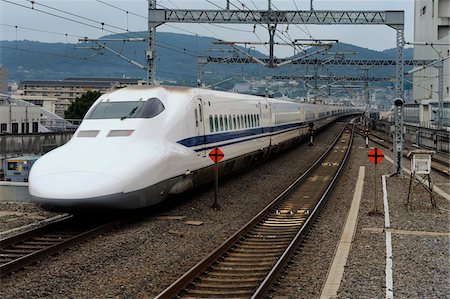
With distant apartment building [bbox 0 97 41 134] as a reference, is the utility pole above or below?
above

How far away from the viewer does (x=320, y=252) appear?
10312mm

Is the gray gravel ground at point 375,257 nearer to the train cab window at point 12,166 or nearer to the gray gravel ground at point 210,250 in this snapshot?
the gray gravel ground at point 210,250

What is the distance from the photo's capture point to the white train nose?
10727 mm

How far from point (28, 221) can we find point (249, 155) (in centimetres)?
1095

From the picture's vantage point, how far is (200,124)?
15.7 m

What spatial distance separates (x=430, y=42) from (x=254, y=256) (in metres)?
74.4

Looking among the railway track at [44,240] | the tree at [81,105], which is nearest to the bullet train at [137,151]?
the railway track at [44,240]

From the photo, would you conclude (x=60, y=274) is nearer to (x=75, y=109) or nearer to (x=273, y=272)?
(x=273, y=272)

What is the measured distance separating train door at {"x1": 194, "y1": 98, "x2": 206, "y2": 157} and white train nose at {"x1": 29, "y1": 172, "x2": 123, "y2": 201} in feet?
14.9

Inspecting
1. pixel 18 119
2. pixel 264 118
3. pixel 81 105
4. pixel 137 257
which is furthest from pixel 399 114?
pixel 81 105

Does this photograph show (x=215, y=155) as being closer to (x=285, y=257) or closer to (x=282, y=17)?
(x=285, y=257)

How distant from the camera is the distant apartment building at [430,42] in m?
69.2

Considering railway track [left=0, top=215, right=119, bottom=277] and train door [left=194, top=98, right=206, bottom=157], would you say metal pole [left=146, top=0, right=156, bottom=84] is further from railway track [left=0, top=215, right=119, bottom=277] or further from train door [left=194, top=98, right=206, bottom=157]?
railway track [left=0, top=215, right=119, bottom=277]

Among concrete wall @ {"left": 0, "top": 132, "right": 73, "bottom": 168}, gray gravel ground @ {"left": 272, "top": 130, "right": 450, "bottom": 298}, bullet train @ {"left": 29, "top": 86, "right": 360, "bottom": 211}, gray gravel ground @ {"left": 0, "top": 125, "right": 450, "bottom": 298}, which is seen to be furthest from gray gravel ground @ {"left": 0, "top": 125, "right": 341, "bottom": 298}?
concrete wall @ {"left": 0, "top": 132, "right": 73, "bottom": 168}
